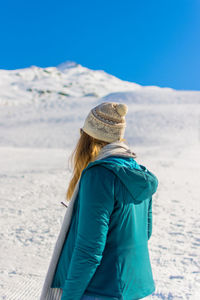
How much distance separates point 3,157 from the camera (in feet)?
48.7

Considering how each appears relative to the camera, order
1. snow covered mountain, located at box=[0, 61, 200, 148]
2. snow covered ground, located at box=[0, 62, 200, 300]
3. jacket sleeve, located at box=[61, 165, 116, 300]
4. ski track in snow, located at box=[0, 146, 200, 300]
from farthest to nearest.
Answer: snow covered mountain, located at box=[0, 61, 200, 148] < snow covered ground, located at box=[0, 62, 200, 300] < ski track in snow, located at box=[0, 146, 200, 300] < jacket sleeve, located at box=[61, 165, 116, 300]

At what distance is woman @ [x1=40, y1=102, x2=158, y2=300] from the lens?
Result: 4.28 ft

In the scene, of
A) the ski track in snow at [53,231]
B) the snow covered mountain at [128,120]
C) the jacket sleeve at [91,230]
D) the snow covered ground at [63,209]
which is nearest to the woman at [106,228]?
the jacket sleeve at [91,230]

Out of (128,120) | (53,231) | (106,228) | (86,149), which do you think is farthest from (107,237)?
(128,120)

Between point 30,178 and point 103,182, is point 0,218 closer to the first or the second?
→ point 30,178

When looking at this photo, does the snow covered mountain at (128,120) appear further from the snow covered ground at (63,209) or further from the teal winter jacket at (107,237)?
the teal winter jacket at (107,237)

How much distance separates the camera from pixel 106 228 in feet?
4.35

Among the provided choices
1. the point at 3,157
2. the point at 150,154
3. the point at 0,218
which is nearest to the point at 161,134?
the point at 150,154

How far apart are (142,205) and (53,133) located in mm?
24219

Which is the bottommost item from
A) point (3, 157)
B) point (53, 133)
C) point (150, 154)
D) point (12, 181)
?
point (12, 181)

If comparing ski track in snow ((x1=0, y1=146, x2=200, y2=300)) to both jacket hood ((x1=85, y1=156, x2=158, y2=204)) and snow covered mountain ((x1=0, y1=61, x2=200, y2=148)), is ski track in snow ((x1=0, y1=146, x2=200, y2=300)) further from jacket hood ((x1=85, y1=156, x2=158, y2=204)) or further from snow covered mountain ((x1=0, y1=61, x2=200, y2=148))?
snow covered mountain ((x1=0, y1=61, x2=200, y2=148))

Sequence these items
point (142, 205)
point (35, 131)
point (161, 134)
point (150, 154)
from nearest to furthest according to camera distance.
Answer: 1. point (142, 205)
2. point (150, 154)
3. point (161, 134)
4. point (35, 131)

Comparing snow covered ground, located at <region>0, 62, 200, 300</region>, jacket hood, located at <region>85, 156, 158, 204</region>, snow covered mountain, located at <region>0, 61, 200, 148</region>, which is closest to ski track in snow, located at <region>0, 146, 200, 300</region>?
snow covered ground, located at <region>0, 62, 200, 300</region>

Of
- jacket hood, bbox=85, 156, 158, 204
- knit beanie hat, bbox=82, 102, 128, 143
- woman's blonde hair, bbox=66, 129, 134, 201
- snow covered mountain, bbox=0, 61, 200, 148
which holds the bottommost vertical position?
jacket hood, bbox=85, 156, 158, 204
